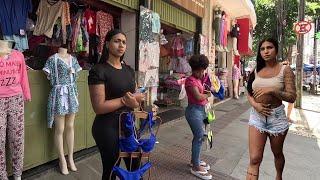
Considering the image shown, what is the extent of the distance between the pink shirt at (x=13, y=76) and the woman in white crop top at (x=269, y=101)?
255cm

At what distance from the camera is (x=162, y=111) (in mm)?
9766

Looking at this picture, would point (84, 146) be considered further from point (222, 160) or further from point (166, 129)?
point (166, 129)

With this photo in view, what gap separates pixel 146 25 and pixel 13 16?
283 centimetres

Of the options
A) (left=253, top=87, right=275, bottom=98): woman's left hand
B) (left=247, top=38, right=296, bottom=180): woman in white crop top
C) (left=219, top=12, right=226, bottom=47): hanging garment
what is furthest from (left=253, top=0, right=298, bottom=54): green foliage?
(left=253, top=87, right=275, bottom=98): woman's left hand

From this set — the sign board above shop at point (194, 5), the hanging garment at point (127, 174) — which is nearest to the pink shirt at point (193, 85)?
the hanging garment at point (127, 174)

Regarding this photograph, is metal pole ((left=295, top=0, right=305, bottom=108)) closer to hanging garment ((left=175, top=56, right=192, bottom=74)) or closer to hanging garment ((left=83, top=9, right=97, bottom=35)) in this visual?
hanging garment ((left=175, top=56, right=192, bottom=74))

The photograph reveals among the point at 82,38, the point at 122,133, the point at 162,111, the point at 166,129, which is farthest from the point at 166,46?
the point at 122,133

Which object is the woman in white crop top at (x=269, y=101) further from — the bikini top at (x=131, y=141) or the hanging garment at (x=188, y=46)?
the hanging garment at (x=188, y=46)

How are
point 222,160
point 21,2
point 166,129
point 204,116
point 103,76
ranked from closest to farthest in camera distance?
point 103,76 → point 21,2 → point 204,116 → point 222,160 → point 166,129

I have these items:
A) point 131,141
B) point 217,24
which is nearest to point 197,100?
point 131,141

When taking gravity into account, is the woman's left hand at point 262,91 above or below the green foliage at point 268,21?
below

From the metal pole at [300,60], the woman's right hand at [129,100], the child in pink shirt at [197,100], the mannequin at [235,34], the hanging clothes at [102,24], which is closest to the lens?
the woman's right hand at [129,100]

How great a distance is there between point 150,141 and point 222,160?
324cm

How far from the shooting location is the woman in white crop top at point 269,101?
3783 millimetres
